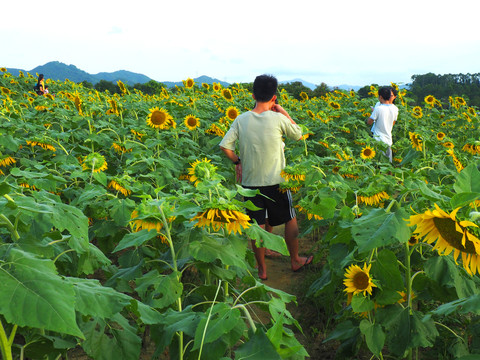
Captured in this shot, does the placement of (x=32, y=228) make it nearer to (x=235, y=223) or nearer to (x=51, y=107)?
(x=235, y=223)

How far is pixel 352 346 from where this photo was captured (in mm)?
2531

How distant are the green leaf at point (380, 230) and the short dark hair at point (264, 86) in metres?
2.52

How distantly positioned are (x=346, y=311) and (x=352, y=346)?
0.67 ft

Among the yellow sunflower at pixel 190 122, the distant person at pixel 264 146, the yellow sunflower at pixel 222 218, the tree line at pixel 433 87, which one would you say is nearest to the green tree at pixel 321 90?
the tree line at pixel 433 87

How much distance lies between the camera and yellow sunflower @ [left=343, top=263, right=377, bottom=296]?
89.7 inches

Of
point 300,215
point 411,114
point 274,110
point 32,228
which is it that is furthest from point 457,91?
point 32,228

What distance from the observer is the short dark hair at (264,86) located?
4090 mm

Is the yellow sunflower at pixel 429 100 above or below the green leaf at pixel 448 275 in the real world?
above

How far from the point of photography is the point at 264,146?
4.17 m

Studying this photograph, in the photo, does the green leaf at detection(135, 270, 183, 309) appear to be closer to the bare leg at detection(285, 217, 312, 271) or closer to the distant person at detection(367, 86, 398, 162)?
the bare leg at detection(285, 217, 312, 271)

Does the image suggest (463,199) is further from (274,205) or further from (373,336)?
(274,205)

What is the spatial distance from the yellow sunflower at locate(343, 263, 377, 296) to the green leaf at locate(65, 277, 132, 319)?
1.34 metres

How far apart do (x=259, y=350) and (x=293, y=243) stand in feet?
10.5

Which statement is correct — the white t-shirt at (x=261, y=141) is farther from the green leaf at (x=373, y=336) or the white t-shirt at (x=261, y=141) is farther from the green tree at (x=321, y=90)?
the green tree at (x=321, y=90)
